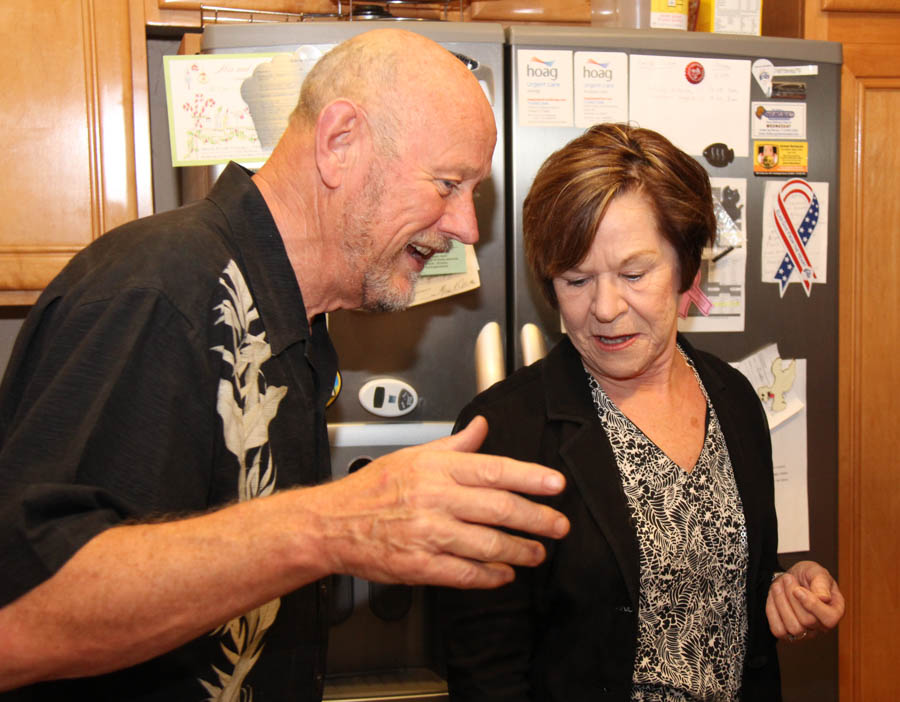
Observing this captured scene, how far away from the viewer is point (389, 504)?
0.61 m

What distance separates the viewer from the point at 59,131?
1515 mm

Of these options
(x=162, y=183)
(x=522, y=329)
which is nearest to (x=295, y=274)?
(x=522, y=329)

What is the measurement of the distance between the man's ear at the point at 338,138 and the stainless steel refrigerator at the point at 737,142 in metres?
0.47

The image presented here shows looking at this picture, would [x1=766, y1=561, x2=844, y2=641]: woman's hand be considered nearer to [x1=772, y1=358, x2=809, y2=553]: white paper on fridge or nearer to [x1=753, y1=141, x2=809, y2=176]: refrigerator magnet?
[x1=772, y1=358, x2=809, y2=553]: white paper on fridge

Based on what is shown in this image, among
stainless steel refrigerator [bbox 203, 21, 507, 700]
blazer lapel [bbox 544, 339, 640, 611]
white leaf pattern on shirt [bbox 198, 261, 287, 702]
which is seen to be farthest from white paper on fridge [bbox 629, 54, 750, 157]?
white leaf pattern on shirt [bbox 198, 261, 287, 702]

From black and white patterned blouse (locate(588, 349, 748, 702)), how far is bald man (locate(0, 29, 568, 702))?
0.40m

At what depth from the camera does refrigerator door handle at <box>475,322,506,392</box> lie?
1.32 metres

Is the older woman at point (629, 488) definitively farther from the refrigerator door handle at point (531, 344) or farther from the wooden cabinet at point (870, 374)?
the wooden cabinet at point (870, 374)

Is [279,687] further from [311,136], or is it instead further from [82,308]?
[311,136]

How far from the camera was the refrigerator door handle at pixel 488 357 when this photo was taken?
4.32ft

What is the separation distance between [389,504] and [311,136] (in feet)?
1.66

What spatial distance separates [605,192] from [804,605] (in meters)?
0.60

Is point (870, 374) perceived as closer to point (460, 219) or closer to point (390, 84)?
point (460, 219)

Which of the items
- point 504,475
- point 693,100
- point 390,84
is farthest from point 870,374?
point 504,475
